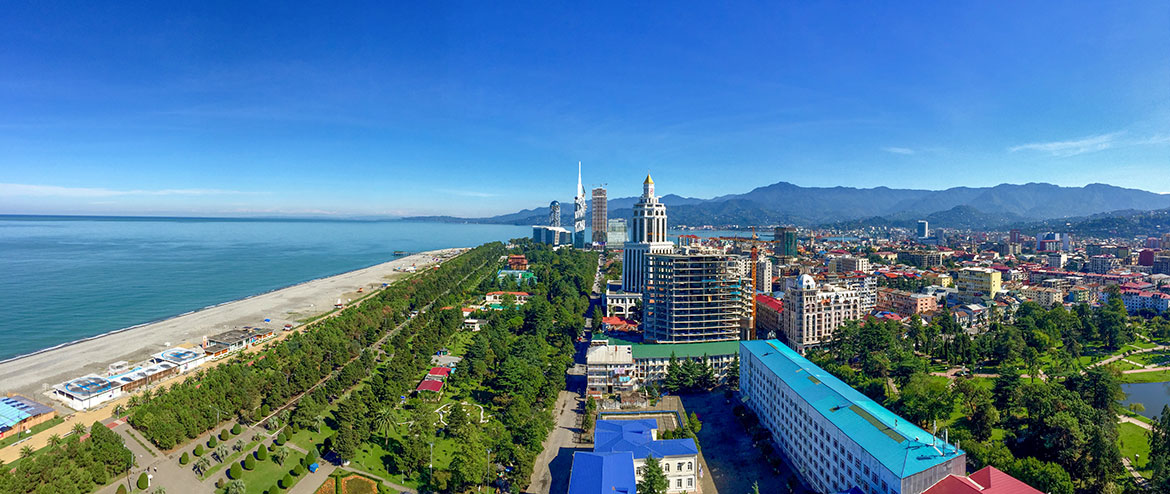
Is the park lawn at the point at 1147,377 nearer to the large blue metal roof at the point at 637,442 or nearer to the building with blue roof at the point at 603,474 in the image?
the large blue metal roof at the point at 637,442

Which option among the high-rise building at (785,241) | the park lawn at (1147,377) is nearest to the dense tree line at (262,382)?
the park lawn at (1147,377)

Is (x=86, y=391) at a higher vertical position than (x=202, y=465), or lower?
higher

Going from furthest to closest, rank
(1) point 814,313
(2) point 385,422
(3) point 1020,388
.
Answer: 1. (1) point 814,313
2. (3) point 1020,388
3. (2) point 385,422

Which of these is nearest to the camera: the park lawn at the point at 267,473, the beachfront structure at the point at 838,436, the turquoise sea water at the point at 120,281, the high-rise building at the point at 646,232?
the beachfront structure at the point at 838,436

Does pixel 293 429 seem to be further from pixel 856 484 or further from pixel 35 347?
pixel 35 347

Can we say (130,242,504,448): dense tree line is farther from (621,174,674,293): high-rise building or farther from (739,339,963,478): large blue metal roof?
(621,174,674,293): high-rise building

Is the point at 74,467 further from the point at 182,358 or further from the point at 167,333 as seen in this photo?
the point at 167,333

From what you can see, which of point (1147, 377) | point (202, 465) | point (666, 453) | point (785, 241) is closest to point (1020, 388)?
point (1147, 377)

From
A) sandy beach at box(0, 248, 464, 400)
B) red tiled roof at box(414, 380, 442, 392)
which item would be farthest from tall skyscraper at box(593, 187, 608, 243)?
red tiled roof at box(414, 380, 442, 392)
